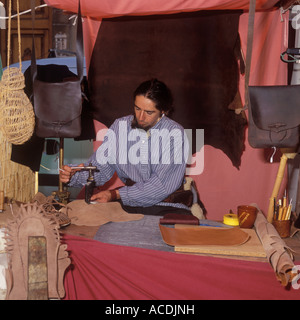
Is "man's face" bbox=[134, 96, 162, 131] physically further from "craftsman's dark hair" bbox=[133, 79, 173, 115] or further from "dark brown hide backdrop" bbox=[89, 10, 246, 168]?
"dark brown hide backdrop" bbox=[89, 10, 246, 168]

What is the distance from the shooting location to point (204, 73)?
3.49 m

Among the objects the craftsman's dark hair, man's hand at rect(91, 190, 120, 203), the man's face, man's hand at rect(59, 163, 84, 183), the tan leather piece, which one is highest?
the craftsman's dark hair

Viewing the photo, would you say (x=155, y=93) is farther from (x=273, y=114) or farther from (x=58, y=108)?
(x=273, y=114)

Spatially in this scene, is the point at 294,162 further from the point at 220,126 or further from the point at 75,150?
the point at 75,150

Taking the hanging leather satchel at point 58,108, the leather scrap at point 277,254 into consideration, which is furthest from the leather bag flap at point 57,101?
the leather scrap at point 277,254

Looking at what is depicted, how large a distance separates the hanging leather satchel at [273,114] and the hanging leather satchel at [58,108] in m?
1.28

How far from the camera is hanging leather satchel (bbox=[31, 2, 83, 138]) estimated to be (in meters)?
2.94

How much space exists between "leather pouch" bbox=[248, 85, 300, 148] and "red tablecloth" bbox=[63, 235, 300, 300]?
3.01 ft

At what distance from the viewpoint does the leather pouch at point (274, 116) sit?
2.46 metres

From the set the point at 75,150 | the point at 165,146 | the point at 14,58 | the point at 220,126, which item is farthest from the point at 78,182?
the point at 14,58

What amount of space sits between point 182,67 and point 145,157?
943 millimetres

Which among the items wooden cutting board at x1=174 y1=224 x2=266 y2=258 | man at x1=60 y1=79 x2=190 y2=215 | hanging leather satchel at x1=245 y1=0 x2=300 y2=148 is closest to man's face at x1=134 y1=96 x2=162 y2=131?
man at x1=60 y1=79 x2=190 y2=215

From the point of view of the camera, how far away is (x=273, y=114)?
2477 mm

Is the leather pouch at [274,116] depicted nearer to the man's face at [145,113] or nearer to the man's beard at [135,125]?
the man's face at [145,113]
